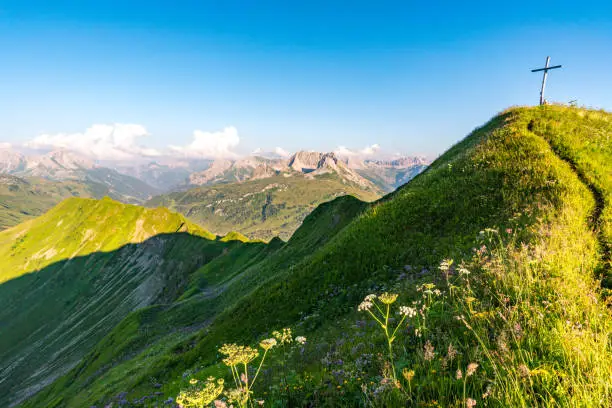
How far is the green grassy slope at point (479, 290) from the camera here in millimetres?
4695

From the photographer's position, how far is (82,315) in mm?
168625

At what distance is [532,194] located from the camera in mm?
16109

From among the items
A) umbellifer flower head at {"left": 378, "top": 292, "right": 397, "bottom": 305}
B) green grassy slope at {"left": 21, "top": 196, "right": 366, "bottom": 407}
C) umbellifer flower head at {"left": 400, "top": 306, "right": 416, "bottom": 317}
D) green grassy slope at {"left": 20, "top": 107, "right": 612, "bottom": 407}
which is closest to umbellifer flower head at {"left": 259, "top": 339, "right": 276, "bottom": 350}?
green grassy slope at {"left": 20, "top": 107, "right": 612, "bottom": 407}

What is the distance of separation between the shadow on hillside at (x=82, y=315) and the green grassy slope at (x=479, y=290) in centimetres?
9162

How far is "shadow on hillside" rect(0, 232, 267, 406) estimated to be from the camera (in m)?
128

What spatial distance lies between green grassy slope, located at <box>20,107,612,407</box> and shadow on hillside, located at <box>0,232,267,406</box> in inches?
3607

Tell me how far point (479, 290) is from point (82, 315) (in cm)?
22185

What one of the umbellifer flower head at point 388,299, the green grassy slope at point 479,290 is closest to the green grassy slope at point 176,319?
the green grassy slope at point 479,290

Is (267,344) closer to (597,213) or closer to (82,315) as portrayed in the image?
(597,213)

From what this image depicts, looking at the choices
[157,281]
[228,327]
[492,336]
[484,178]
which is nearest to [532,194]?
[484,178]

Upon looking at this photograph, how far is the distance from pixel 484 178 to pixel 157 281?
178 m

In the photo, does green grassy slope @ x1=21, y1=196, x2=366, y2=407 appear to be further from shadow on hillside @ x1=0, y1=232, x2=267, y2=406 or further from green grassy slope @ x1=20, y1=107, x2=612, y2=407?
shadow on hillside @ x1=0, y1=232, x2=267, y2=406

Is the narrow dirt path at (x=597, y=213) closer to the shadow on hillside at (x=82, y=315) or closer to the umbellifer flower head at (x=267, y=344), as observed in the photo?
the umbellifer flower head at (x=267, y=344)

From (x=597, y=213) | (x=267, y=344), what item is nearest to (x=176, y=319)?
(x=267, y=344)
